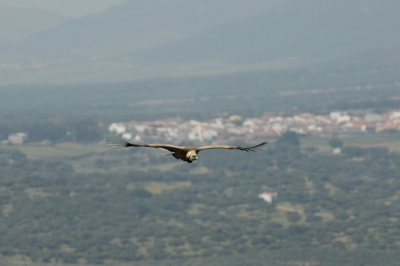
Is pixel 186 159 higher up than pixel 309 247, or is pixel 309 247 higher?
pixel 186 159

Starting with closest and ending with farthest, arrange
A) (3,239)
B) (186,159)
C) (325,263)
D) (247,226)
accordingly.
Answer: (186,159) < (325,263) < (3,239) < (247,226)

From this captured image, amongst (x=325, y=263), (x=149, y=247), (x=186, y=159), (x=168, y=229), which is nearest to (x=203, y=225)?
(x=168, y=229)

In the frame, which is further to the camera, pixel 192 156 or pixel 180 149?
pixel 180 149

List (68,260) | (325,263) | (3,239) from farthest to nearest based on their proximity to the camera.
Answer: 1. (3,239)
2. (68,260)
3. (325,263)

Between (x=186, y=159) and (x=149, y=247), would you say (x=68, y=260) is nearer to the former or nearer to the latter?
(x=149, y=247)

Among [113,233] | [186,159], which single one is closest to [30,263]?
[113,233]

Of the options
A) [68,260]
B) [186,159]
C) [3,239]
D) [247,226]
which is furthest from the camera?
[247,226]

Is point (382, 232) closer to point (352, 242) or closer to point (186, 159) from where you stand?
point (352, 242)

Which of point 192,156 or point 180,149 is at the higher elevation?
point 180,149

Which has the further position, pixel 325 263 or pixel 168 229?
pixel 168 229
